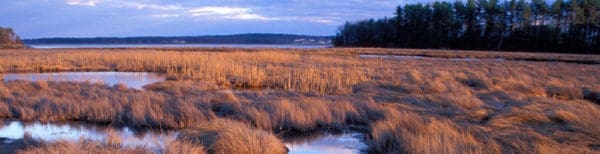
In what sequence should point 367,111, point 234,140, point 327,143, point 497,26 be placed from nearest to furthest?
point 234,140
point 327,143
point 367,111
point 497,26

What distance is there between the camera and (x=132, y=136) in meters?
9.37

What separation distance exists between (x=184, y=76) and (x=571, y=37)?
53723mm

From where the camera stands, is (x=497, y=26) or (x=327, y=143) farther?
(x=497, y=26)

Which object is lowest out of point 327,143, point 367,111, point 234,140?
point 327,143

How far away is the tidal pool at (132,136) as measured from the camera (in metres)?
8.70

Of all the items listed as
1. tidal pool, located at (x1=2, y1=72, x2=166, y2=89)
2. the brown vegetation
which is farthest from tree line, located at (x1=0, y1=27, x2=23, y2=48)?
the brown vegetation

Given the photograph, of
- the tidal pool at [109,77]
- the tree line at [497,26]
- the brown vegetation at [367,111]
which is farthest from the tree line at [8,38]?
the brown vegetation at [367,111]

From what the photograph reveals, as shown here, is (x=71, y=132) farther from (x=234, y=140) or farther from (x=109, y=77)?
(x=109, y=77)

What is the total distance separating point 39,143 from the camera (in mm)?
7625

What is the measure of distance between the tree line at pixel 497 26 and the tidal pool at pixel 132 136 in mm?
56219

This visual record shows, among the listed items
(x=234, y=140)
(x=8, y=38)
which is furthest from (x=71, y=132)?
(x=8, y=38)

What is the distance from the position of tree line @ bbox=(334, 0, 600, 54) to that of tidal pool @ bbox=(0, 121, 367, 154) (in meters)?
56.2

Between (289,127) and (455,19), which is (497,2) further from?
(289,127)

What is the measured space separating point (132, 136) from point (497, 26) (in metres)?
64.4
